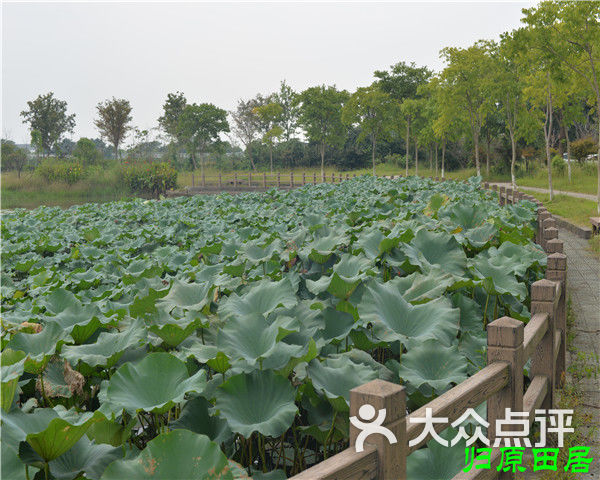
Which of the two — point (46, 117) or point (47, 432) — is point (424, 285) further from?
point (46, 117)

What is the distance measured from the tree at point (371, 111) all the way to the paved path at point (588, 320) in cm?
2808

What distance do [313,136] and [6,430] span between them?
130 feet

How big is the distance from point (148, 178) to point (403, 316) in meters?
25.5

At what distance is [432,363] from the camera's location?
6.41 ft

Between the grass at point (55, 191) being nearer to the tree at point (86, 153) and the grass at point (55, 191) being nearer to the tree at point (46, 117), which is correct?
the tree at point (86, 153)

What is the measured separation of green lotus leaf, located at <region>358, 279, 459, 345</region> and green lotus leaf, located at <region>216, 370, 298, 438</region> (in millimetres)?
532

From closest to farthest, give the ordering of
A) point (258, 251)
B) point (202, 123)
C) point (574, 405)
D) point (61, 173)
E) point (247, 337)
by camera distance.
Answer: point (247, 337)
point (574, 405)
point (258, 251)
point (61, 173)
point (202, 123)

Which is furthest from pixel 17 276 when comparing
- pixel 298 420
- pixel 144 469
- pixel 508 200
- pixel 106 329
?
pixel 508 200

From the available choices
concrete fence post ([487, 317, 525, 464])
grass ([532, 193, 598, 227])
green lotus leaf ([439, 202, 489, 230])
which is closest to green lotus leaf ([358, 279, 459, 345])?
concrete fence post ([487, 317, 525, 464])

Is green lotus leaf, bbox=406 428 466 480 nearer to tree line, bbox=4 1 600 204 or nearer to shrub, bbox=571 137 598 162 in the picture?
tree line, bbox=4 1 600 204

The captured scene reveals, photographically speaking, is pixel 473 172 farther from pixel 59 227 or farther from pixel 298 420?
pixel 298 420

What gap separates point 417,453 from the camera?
1.77 m

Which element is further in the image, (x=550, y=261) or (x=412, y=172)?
(x=412, y=172)

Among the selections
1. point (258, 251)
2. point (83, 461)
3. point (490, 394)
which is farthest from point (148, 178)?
point (83, 461)
